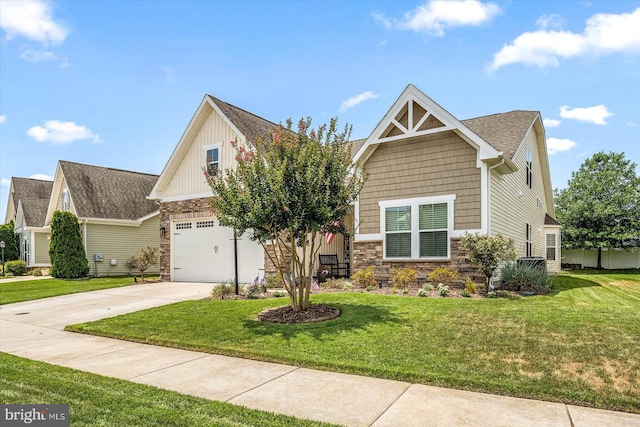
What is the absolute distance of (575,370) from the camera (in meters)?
4.82

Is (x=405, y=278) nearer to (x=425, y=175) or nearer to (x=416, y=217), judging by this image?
(x=416, y=217)

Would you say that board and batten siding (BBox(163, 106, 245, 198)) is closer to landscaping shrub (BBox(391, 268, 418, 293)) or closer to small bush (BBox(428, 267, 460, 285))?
landscaping shrub (BBox(391, 268, 418, 293))

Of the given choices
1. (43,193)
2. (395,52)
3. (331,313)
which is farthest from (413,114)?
(43,193)

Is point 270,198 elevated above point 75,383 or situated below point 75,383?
above

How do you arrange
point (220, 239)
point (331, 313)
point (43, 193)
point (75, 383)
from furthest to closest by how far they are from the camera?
1. point (43, 193)
2. point (220, 239)
3. point (331, 313)
4. point (75, 383)

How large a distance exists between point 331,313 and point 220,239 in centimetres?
876

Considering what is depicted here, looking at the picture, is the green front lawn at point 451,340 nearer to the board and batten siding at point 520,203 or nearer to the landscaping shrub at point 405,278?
the landscaping shrub at point 405,278

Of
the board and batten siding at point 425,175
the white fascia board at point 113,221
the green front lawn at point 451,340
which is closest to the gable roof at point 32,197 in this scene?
the white fascia board at point 113,221

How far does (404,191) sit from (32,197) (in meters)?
29.1

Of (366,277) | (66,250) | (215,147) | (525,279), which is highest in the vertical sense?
(215,147)

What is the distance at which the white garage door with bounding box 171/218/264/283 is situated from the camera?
590 inches

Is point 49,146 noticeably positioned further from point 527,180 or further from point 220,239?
point 527,180

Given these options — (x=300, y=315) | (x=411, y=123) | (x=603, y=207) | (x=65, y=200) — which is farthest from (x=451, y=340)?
(x=603, y=207)

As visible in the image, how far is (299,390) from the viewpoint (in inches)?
178
